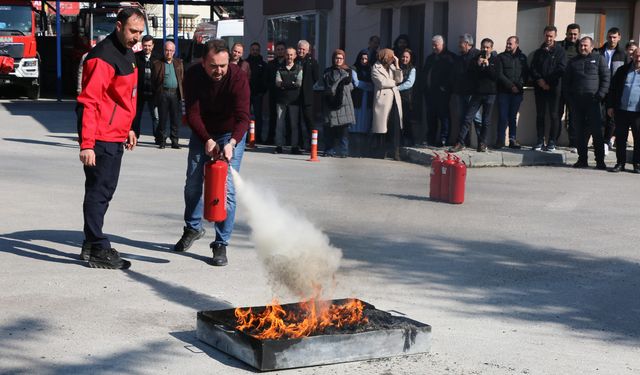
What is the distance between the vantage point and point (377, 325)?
6387 millimetres

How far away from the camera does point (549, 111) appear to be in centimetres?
1784

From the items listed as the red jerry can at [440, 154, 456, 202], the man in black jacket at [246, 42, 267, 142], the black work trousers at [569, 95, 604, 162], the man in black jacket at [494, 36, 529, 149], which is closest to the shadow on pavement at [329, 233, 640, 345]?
the red jerry can at [440, 154, 456, 202]

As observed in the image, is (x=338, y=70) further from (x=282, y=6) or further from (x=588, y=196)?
(x=282, y=6)

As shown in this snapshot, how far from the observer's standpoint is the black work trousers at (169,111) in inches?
715

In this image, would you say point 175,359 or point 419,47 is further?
point 419,47

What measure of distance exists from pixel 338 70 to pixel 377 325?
37.1ft

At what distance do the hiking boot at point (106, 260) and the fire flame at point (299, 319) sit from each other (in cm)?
230

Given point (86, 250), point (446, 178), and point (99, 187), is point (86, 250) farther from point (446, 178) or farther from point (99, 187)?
point (446, 178)

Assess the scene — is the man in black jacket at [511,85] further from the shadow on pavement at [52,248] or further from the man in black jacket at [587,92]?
the shadow on pavement at [52,248]

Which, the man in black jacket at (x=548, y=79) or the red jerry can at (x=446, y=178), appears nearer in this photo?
the red jerry can at (x=446, y=178)

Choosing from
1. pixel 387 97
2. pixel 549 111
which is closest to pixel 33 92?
pixel 387 97

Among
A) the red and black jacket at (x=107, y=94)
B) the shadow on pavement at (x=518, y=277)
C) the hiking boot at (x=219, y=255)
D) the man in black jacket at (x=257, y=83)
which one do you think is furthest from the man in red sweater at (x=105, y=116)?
the man in black jacket at (x=257, y=83)

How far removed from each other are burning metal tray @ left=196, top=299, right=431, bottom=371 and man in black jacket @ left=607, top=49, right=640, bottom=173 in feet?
34.9

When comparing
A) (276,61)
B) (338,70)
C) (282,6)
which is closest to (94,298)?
(338,70)
